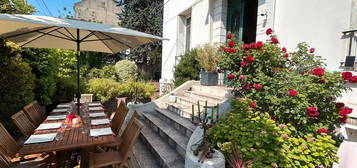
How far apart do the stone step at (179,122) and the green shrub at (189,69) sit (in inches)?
81.3

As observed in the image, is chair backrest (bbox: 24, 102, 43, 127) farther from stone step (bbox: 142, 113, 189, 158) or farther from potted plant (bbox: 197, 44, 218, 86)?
potted plant (bbox: 197, 44, 218, 86)

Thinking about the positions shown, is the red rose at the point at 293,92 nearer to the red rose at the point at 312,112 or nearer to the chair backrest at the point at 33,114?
the red rose at the point at 312,112

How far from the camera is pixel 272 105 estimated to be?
8.98 ft

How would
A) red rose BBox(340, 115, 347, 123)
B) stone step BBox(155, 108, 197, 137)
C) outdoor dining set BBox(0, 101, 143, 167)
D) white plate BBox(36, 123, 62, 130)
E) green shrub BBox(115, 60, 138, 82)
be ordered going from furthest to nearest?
green shrub BBox(115, 60, 138, 82) → stone step BBox(155, 108, 197, 137) → white plate BBox(36, 123, 62, 130) → red rose BBox(340, 115, 347, 123) → outdoor dining set BBox(0, 101, 143, 167)

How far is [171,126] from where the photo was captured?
12.6 feet

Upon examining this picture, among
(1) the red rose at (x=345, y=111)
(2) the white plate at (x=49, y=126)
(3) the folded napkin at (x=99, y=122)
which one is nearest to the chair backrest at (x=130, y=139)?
(3) the folded napkin at (x=99, y=122)

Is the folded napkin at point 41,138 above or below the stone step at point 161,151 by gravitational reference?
above

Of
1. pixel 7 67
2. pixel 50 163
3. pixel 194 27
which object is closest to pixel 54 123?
pixel 50 163

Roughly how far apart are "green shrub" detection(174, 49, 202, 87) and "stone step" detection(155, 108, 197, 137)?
2.07 meters

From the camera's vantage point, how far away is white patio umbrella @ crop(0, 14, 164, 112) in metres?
2.47

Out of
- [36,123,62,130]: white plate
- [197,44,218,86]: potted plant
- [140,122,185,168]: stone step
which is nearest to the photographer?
[36,123,62,130]: white plate

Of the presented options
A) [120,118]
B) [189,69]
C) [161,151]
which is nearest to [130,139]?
[161,151]

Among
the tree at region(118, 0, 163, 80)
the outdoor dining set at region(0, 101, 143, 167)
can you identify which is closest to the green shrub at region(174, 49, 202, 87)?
the outdoor dining set at region(0, 101, 143, 167)

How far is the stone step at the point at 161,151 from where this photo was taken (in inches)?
106
